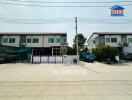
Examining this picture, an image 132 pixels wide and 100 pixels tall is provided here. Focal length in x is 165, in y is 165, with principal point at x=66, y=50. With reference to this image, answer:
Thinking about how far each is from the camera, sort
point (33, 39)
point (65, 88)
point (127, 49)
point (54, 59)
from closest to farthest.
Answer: point (65, 88) < point (54, 59) < point (127, 49) < point (33, 39)

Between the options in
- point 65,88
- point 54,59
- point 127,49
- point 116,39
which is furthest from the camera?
point 116,39

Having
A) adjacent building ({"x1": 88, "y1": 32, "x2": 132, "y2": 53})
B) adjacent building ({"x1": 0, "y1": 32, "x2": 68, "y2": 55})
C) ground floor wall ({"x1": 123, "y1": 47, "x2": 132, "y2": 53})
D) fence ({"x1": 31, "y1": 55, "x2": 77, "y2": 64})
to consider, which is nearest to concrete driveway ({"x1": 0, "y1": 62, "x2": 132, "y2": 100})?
fence ({"x1": 31, "y1": 55, "x2": 77, "y2": 64})

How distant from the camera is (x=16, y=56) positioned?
39344 mm

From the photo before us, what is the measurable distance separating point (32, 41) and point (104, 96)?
39.4 meters

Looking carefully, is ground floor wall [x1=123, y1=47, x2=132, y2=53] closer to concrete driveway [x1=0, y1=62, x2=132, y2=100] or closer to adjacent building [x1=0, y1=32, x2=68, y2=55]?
adjacent building [x1=0, y1=32, x2=68, y2=55]

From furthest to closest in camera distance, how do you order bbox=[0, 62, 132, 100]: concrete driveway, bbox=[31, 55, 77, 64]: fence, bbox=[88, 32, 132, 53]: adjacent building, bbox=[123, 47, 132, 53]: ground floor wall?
bbox=[88, 32, 132, 53]: adjacent building
bbox=[123, 47, 132, 53]: ground floor wall
bbox=[31, 55, 77, 64]: fence
bbox=[0, 62, 132, 100]: concrete driveway

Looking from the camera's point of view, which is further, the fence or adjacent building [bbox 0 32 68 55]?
adjacent building [bbox 0 32 68 55]

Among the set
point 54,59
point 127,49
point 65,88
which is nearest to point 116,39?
point 127,49

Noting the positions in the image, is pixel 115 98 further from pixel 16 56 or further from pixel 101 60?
pixel 16 56

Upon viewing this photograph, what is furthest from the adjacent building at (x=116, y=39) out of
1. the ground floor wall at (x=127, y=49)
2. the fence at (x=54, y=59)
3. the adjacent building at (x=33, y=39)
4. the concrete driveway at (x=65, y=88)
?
the concrete driveway at (x=65, y=88)

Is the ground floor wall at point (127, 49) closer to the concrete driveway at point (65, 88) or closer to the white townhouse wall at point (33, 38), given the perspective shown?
the white townhouse wall at point (33, 38)

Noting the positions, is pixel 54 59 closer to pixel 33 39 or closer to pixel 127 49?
pixel 33 39

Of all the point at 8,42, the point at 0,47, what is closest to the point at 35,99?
the point at 0,47

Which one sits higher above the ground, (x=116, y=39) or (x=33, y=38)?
(x=33, y=38)
